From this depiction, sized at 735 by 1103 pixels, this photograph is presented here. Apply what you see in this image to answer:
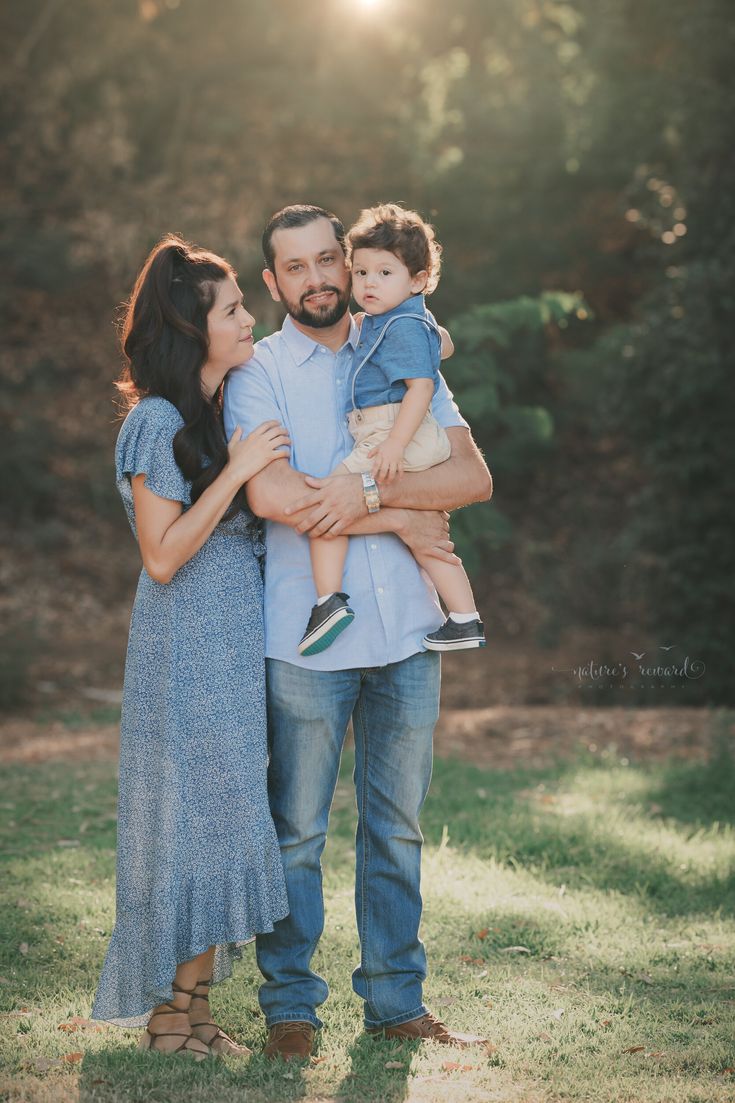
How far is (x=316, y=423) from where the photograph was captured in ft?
11.6

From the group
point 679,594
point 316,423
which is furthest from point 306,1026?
point 679,594

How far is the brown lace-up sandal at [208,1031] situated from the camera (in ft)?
11.2

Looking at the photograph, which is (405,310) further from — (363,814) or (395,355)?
(363,814)

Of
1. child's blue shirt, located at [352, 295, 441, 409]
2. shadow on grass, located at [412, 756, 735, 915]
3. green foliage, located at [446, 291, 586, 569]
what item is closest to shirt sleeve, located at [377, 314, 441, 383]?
child's blue shirt, located at [352, 295, 441, 409]

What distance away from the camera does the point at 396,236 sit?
136 inches

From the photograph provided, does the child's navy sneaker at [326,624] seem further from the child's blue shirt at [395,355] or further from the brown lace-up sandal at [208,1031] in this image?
the brown lace-up sandal at [208,1031]

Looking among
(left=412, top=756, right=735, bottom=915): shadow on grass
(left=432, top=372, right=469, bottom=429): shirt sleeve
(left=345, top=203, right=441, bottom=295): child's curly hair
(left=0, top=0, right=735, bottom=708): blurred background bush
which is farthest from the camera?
(left=0, top=0, right=735, bottom=708): blurred background bush

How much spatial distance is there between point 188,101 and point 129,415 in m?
16.1

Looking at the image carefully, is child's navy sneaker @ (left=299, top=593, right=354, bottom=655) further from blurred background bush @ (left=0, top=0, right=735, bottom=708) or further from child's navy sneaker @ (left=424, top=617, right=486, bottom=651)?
blurred background bush @ (left=0, top=0, right=735, bottom=708)

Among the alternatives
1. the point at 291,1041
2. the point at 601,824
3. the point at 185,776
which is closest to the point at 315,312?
the point at 185,776

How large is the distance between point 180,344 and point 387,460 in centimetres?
66

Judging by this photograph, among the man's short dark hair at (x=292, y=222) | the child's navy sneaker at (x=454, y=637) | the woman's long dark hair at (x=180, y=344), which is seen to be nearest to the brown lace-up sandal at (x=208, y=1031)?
the child's navy sneaker at (x=454, y=637)

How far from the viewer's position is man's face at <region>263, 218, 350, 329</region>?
3.47 m

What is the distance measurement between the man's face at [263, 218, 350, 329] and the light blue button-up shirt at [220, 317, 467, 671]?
0.08 metres
